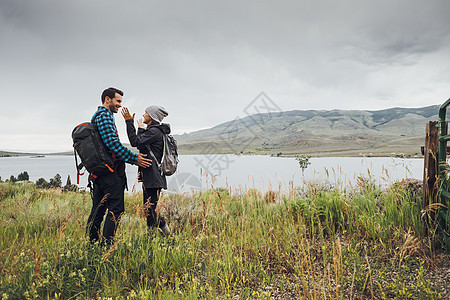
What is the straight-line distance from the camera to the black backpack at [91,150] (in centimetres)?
355

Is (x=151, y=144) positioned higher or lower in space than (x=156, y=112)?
lower

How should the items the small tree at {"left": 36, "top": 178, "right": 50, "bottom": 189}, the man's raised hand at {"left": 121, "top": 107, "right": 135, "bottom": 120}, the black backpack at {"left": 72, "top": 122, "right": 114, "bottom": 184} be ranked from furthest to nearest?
the small tree at {"left": 36, "top": 178, "right": 50, "bottom": 189}
the man's raised hand at {"left": 121, "top": 107, "right": 135, "bottom": 120}
the black backpack at {"left": 72, "top": 122, "right": 114, "bottom": 184}

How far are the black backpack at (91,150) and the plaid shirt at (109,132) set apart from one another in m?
0.07

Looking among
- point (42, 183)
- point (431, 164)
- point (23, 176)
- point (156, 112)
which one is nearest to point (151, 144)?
point (156, 112)

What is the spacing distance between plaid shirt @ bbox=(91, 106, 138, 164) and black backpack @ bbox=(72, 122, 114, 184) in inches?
2.9

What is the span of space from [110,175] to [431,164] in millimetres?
4799

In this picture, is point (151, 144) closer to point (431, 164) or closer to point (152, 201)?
point (152, 201)

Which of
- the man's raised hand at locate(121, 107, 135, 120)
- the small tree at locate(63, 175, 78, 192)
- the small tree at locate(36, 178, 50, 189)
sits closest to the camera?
the man's raised hand at locate(121, 107, 135, 120)

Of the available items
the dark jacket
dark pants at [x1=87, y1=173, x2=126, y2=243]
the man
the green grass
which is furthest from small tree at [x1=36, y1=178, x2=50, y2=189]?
the dark jacket

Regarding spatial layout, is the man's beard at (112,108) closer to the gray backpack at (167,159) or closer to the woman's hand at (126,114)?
the woman's hand at (126,114)

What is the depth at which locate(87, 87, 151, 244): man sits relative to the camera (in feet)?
12.2

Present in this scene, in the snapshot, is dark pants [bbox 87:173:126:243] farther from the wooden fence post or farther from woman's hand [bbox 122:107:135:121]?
the wooden fence post

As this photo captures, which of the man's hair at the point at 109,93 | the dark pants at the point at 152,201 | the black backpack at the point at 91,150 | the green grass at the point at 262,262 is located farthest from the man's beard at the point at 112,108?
the green grass at the point at 262,262

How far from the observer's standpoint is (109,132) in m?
3.73
